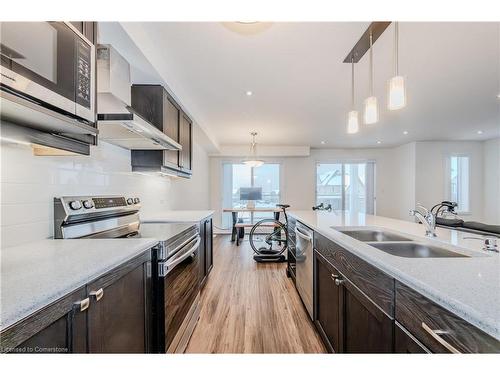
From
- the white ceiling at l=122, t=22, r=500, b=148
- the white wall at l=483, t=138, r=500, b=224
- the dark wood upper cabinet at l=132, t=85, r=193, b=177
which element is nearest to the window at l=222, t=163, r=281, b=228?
the white ceiling at l=122, t=22, r=500, b=148

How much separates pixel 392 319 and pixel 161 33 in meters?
2.35

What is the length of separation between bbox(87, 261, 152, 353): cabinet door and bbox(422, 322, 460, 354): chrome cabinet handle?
112 centimetres

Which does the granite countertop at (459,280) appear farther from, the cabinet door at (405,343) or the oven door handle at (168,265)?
the oven door handle at (168,265)

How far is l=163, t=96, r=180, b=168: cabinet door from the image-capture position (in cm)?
254

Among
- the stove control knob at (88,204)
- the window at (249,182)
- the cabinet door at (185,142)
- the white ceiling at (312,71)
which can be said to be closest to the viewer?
the stove control knob at (88,204)

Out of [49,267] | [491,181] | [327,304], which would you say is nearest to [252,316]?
[327,304]

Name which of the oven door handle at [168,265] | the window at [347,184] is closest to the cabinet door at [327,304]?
the oven door handle at [168,265]

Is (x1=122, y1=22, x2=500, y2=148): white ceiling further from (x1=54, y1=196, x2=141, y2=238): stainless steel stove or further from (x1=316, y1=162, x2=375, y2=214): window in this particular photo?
(x1=316, y1=162, x2=375, y2=214): window

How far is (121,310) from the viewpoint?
112 cm

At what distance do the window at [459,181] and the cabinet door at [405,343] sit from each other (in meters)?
7.47

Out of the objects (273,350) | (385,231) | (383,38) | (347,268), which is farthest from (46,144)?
(383,38)

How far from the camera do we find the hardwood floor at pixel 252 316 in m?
1.94

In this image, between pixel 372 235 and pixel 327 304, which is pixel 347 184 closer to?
pixel 372 235

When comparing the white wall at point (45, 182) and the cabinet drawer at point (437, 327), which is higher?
the white wall at point (45, 182)
